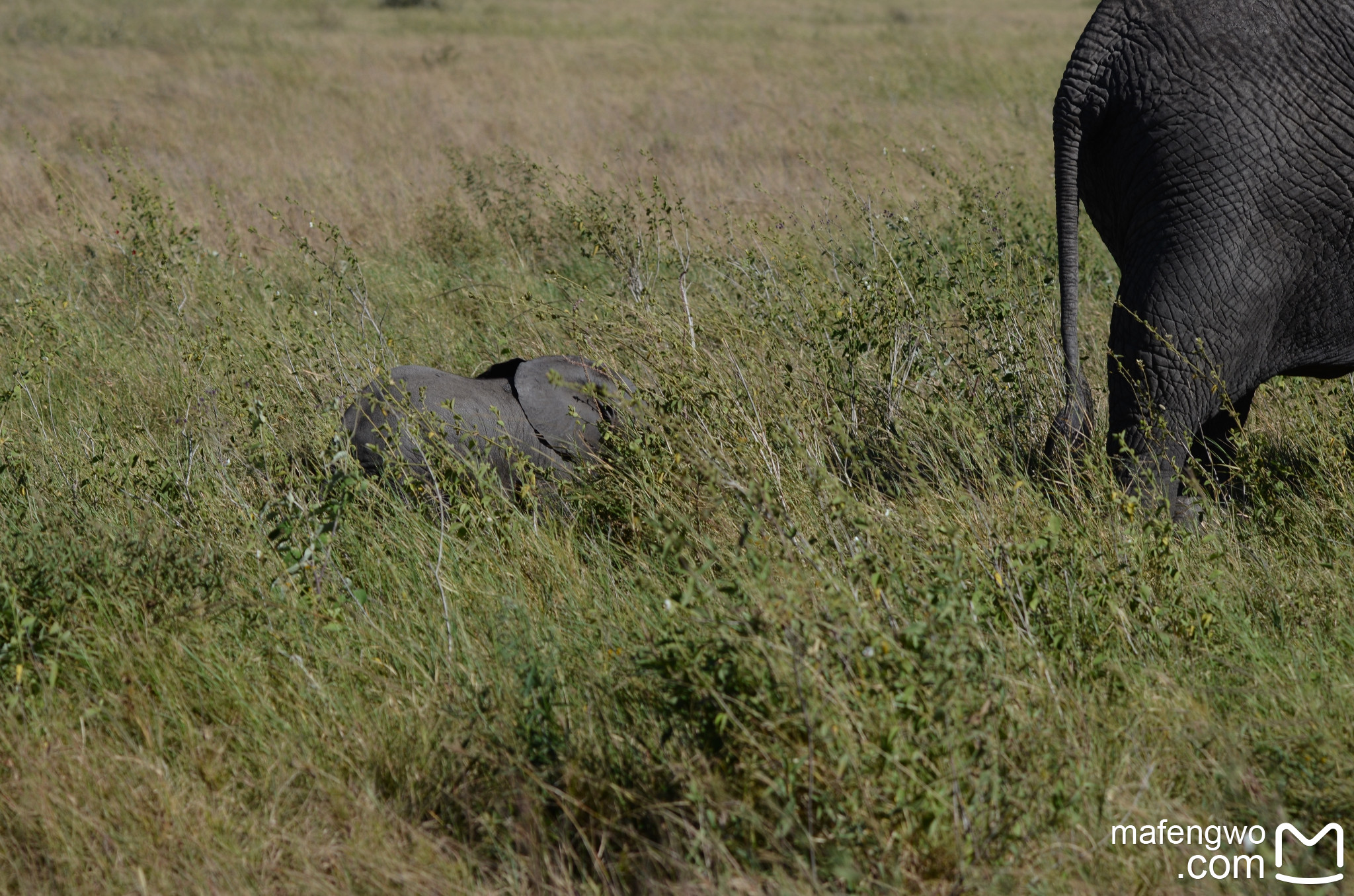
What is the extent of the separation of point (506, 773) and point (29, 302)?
4715mm

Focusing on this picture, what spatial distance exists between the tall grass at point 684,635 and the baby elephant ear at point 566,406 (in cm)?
15

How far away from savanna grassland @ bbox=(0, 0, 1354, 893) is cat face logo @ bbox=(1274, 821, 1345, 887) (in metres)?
0.06

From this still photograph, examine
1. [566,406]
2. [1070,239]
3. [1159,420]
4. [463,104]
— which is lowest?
[566,406]

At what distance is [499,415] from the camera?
3.76m

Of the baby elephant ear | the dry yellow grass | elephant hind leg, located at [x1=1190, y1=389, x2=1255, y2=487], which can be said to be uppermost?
the dry yellow grass

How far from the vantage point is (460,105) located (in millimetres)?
12266

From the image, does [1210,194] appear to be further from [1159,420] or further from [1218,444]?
[1218,444]

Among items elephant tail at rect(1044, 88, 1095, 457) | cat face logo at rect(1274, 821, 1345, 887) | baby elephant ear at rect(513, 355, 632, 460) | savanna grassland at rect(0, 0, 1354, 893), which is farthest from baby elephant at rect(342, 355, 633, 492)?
cat face logo at rect(1274, 821, 1345, 887)

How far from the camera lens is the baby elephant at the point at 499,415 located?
148 inches

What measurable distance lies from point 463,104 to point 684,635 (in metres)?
11.0

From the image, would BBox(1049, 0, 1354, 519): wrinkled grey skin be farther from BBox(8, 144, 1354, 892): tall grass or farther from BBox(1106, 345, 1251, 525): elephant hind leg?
BBox(8, 144, 1354, 892): tall grass

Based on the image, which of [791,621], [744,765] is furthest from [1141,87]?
[744,765]

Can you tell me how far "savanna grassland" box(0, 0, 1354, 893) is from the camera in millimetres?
2184

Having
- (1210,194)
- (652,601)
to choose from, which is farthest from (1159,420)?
(652,601)
